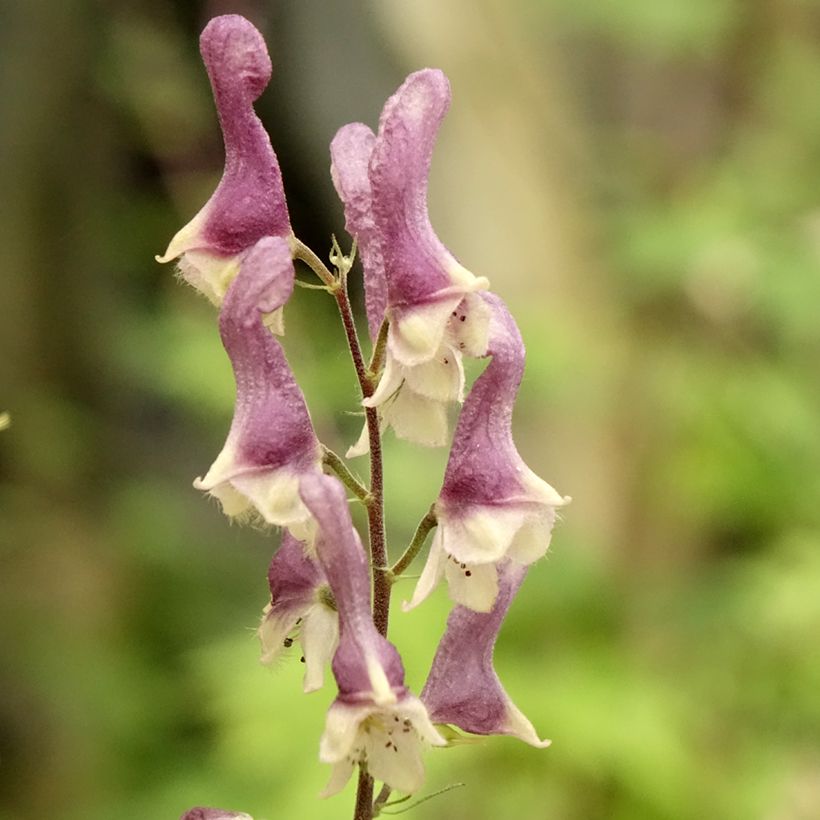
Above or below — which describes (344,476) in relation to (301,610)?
above

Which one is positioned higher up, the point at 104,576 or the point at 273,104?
the point at 273,104

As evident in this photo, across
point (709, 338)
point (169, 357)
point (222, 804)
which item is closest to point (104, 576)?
point (169, 357)

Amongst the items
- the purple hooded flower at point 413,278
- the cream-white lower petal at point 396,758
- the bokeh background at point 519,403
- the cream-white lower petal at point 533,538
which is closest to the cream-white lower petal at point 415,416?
the purple hooded flower at point 413,278

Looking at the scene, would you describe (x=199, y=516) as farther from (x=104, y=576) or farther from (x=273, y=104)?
(x=273, y=104)

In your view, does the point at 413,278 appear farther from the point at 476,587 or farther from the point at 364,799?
the point at 364,799

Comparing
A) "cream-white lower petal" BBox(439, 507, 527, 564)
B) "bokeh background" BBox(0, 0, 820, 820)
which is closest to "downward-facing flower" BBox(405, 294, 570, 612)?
"cream-white lower petal" BBox(439, 507, 527, 564)

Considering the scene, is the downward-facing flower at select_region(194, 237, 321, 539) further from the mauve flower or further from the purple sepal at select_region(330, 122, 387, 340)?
the mauve flower

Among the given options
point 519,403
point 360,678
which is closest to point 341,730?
point 360,678
